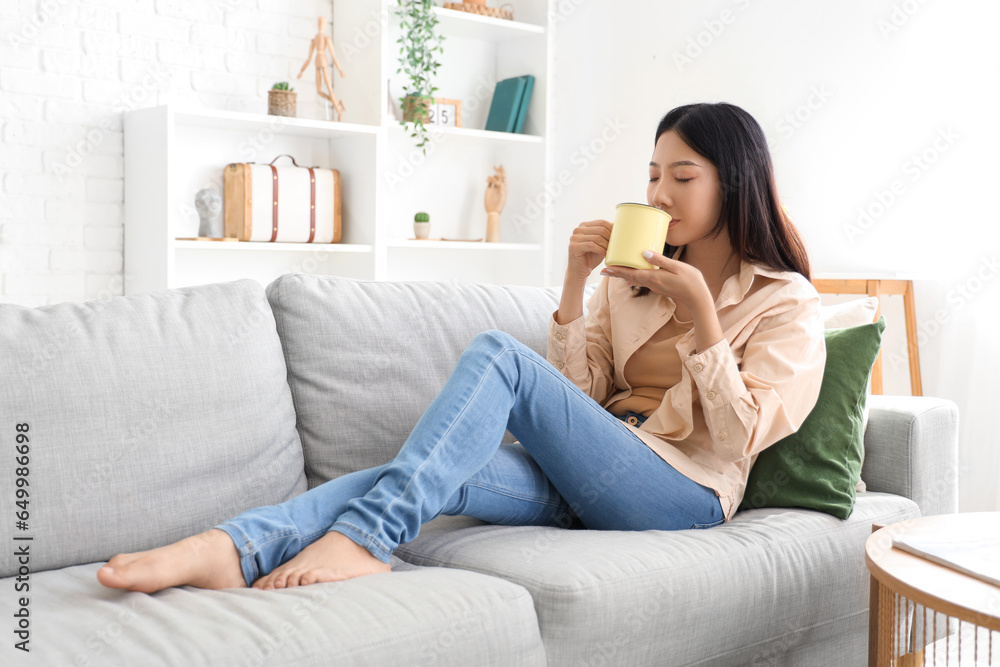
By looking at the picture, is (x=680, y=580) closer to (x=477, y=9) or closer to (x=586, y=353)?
(x=586, y=353)

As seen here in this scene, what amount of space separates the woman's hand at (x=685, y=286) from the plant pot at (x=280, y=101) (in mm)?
1996

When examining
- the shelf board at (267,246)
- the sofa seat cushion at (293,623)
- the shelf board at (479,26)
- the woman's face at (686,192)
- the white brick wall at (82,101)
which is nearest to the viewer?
the sofa seat cushion at (293,623)

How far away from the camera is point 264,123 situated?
3090mm

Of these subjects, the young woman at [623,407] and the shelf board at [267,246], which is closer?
the young woman at [623,407]

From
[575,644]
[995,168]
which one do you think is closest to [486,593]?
[575,644]

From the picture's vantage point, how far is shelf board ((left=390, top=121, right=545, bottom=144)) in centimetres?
346

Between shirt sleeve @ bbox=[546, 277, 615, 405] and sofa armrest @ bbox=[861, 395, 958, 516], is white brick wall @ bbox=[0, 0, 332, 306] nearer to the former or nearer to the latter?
shirt sleeve @ bbox=[546, 277, 615, 405]

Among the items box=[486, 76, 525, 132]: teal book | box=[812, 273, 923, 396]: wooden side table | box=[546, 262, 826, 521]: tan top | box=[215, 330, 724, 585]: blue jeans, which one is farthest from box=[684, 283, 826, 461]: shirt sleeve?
box=[486, 76, 525, 132]: teal book

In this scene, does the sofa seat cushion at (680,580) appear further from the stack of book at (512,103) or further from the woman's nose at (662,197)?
the stack of book at (512,103)

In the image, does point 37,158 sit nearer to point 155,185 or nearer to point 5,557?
point 155,185

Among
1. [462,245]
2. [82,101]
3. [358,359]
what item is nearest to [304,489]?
[358,359]

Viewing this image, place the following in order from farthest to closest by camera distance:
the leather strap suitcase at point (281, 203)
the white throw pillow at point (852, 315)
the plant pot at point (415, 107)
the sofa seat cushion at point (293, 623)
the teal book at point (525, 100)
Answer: the teal book at point (525, 100)
the plant pot at point (415, 107)
the leather strap suitcase at point (281, 203)
the white throw pillow at point (852, 315)
the sofa seat cushion at point (293, 623)

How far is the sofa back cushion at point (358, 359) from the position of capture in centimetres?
168

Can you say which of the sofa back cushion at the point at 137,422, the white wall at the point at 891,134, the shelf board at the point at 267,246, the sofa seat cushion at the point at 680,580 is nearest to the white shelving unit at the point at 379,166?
the shelf board at the point at 267,246
